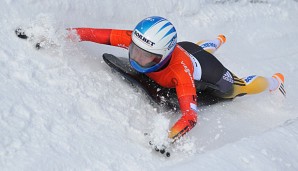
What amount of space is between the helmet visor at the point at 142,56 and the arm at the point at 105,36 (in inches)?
12.9

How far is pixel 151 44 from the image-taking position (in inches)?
165

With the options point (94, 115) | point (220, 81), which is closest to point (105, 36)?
point (94, 115)

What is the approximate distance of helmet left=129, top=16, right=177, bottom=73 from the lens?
4191 millimetres

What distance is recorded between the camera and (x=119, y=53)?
5.31m

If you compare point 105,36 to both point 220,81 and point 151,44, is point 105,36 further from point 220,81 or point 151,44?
point 220,81

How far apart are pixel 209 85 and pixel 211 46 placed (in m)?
1.16

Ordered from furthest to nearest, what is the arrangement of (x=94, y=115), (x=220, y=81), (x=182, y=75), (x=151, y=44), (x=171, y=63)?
1. (x=220, y=81)
2. (x=171, y=63)
3. (x=182, y=75)
4. (x=151, y=44)
5. (x=94, y=115)

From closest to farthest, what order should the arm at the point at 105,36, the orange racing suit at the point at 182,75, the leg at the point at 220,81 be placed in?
the orange racing suit at the point at 182,75 → the arm at the point at 105,36 → the leg at the point at 220,81

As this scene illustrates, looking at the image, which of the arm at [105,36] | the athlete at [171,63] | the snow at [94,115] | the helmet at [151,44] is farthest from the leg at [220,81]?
the arm at [105,36]

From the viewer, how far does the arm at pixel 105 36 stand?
14.6 ft

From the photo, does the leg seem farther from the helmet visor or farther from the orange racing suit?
the helmet visor

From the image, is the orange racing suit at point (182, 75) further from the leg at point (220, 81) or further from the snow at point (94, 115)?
the snow at point (94, 115)

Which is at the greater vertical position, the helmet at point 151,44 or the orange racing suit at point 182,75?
the helmet at point 151,44

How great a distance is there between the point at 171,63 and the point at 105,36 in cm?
72
